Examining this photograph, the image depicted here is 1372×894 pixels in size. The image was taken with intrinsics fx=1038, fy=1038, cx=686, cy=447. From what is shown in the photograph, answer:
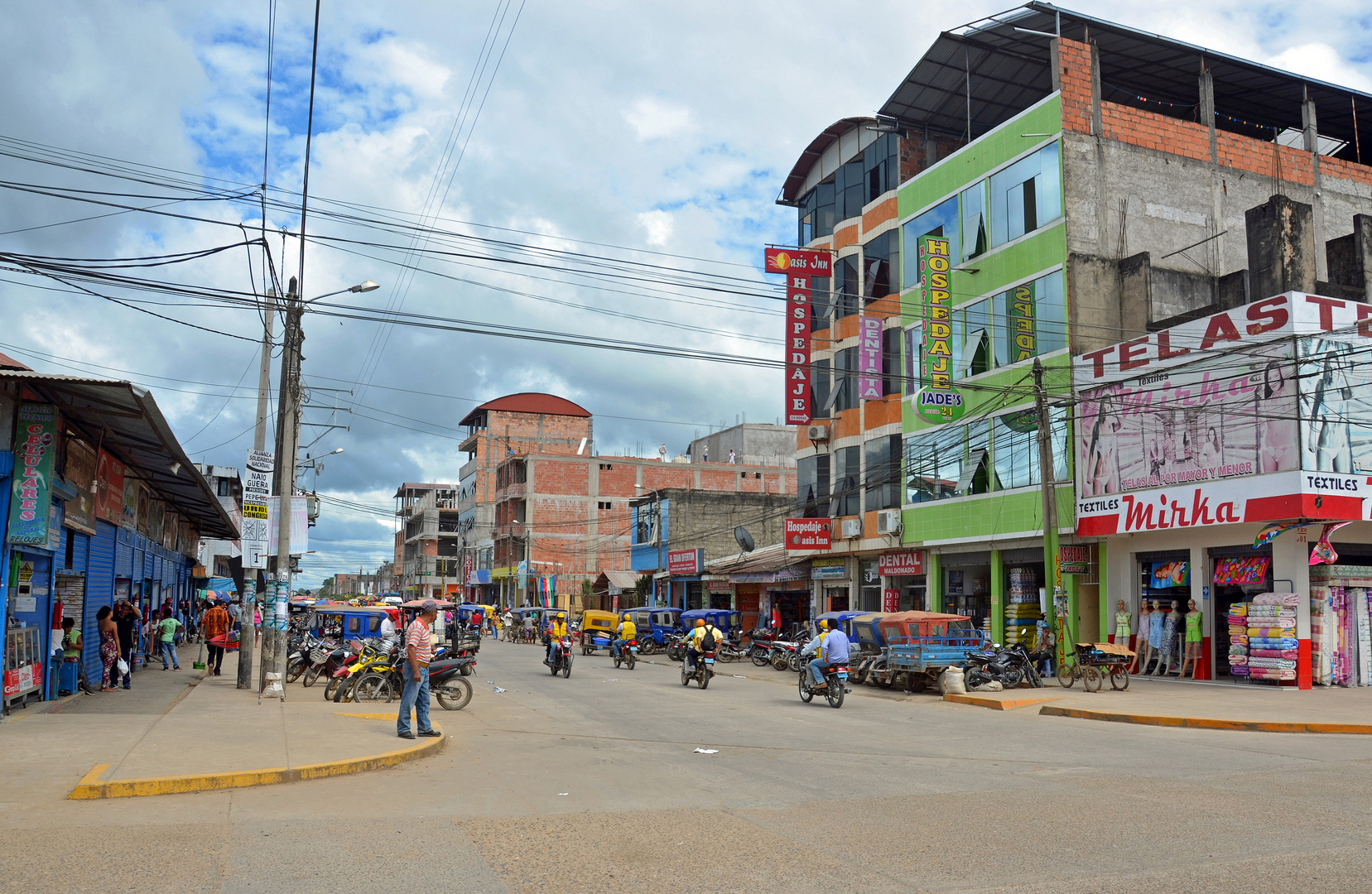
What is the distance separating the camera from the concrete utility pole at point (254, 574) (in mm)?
22234

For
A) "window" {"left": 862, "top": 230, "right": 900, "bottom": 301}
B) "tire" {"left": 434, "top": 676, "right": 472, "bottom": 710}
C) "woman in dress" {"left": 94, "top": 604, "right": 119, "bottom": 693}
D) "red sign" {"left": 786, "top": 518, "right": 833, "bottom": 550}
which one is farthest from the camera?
"red sign" {"left": 786, "top": 518, "right": 833, "bottom": 550}

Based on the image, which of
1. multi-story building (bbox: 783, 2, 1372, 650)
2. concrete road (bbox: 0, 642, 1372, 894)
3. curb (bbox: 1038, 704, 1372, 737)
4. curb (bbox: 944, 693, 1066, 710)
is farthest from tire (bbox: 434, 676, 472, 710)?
multi-story building (bbox: 783, 2, 1372, 650)

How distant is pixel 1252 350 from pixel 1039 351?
732cm

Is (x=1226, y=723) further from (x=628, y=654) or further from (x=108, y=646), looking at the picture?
(x=108, y=646)

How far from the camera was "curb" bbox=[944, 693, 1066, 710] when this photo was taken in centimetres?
1992

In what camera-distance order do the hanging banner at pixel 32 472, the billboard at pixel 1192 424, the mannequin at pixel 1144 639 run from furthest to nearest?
the mannequin at pixel 1144 639, the billboard at pixel 1192 424, the hanging banner at pixel 32 472

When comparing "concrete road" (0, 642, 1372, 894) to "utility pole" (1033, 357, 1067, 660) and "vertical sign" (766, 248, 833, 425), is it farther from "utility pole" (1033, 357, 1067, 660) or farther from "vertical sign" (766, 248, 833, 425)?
"vertical sign" (766, 248, 833, 425)

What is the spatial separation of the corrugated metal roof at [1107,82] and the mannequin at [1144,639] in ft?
55.2

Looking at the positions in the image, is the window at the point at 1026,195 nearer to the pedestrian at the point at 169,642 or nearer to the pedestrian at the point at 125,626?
the pedestrian at the point at 125,626

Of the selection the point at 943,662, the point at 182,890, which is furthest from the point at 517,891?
the point at 943,662

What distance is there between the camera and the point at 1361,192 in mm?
33500

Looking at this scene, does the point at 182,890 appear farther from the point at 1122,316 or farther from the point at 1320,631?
the point at 1122,316

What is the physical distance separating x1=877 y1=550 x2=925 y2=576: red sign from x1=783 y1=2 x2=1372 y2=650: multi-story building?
44 cm

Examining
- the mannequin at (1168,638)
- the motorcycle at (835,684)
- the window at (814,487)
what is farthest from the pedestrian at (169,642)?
the mannequin at (1168,638)
